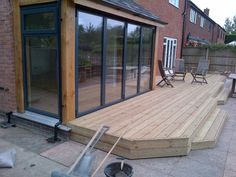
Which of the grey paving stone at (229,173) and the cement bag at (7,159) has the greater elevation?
the cement bag at (7,159)

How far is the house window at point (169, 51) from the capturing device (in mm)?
12153

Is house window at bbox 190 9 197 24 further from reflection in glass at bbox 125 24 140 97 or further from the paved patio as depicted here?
the paved patio

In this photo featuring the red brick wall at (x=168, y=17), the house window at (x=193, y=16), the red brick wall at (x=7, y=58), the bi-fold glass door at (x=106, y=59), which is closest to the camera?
the bi-fold glass door at (x=106, y=59)

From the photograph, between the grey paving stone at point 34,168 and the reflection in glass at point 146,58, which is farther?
the reflection in glass at point 146,58

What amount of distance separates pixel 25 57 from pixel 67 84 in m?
1.24

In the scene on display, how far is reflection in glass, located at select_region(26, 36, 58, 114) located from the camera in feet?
13.5

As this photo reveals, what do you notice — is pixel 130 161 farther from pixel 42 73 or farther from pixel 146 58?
pixel 146 58

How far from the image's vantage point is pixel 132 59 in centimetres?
601

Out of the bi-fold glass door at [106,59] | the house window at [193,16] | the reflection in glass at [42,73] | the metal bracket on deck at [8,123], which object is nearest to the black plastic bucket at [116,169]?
the bi-fold glass door at [106,59]

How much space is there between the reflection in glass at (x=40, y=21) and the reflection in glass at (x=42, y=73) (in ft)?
0.60

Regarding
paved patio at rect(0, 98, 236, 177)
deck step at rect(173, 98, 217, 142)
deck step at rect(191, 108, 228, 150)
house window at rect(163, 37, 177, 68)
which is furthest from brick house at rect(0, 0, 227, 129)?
house window at rect(163, 37, 177, 68)

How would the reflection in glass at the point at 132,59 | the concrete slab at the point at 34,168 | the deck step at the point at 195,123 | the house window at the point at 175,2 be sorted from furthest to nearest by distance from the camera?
1. the house window at the point at 175,2
2. the reflection in glass at the point at 132,59
3. the deck step at the point at 195,123
4. the concrete slab at the point at 34,168

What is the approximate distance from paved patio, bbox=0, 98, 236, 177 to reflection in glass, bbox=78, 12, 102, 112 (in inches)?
38.4

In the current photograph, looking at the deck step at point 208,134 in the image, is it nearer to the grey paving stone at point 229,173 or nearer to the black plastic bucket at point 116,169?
the grey paving stone at point 229,173
